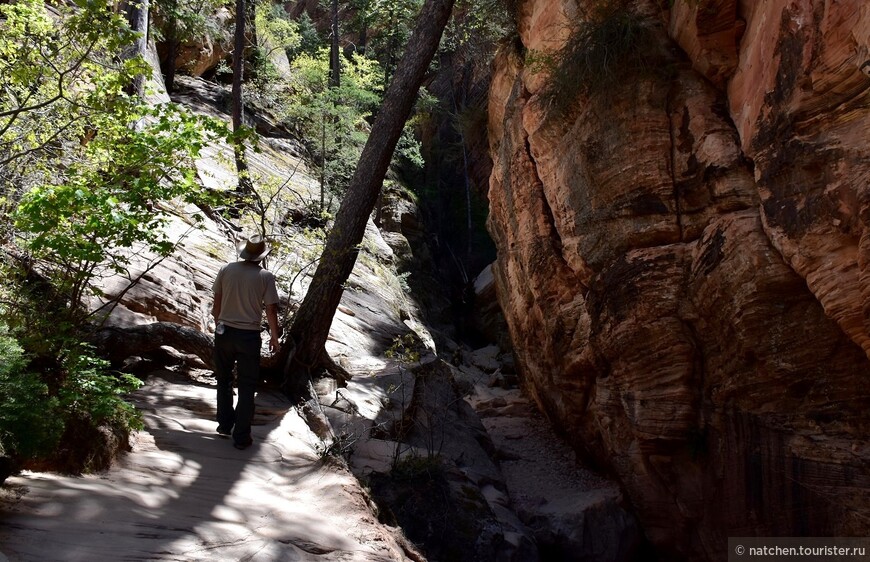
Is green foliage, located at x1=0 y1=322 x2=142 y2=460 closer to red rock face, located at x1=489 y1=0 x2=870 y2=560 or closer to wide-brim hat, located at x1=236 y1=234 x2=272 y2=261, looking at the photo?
wide-brim hat, located at x1=236 y1=234 x2=272 y2=261

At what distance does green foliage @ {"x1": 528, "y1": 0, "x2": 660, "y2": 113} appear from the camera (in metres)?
8.28

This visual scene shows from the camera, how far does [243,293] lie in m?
5.51

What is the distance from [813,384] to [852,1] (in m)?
3.49

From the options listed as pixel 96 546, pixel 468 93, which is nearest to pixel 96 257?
pixel 96 546

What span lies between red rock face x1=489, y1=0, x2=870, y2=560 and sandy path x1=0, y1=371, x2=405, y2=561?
14.2 feet

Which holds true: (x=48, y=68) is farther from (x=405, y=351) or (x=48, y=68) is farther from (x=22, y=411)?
(x=405, y=351)

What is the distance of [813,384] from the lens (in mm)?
6152

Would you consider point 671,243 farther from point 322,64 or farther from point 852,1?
point 322,64

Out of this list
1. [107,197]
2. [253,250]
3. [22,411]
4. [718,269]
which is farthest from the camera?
[718,269]

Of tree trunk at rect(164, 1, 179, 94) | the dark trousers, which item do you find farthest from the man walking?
tree trunk at rect(164, 1, 179, 94)

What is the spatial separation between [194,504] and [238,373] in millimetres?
1491

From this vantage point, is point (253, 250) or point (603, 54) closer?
point (253, 250)

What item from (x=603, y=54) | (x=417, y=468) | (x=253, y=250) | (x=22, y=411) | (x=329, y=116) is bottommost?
(x=417, y=468)

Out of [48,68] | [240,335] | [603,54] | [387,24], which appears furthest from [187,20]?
[240,335]
